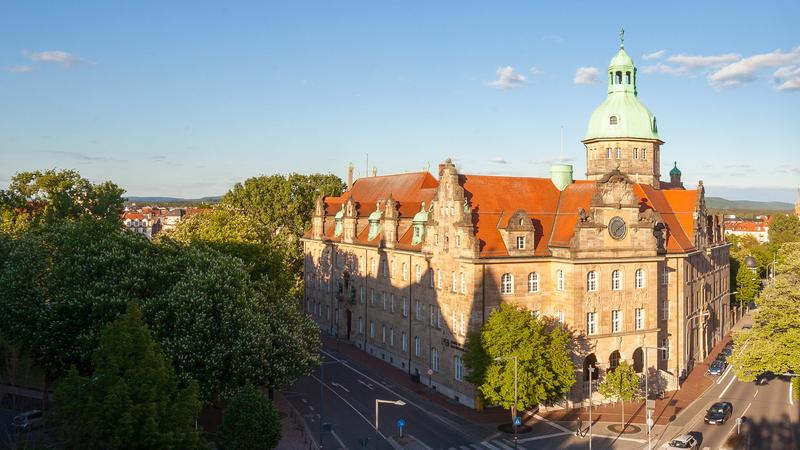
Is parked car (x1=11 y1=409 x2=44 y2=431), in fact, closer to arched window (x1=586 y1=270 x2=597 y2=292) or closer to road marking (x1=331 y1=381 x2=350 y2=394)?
road marking (x1=331 y1=381 x2=350 y2=394)

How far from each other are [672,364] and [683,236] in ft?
40.4

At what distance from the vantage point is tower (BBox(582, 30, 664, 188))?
66.9 m

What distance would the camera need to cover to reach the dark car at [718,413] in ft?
154

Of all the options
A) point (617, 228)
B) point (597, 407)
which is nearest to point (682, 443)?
point (597, 407)

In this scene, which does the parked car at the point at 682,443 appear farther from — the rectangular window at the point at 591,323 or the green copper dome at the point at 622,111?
the green copper dome at the point at 622,111

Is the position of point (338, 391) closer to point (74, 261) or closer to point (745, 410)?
point (74, 261)

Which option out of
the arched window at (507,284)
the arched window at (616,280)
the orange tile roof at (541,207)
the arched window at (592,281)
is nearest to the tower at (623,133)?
the orange tile roof at (541,207)

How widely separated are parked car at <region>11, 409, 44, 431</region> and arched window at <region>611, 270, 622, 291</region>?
4093 centimetres

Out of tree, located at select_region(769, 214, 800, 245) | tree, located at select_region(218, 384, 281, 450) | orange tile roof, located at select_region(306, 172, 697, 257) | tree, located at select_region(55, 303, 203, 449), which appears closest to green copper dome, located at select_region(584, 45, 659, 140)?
orange tile roof, located at select_region(306, 172, 697, 257)

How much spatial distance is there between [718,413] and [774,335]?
24.1ft

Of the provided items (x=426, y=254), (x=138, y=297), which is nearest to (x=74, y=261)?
(x=138, y=297)

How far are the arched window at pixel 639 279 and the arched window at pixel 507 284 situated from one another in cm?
1020

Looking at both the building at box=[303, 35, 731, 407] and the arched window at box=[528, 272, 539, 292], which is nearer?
the building at box=[303, 35, 731, 407]

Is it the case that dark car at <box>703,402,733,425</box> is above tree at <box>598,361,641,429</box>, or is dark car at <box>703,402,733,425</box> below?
below
